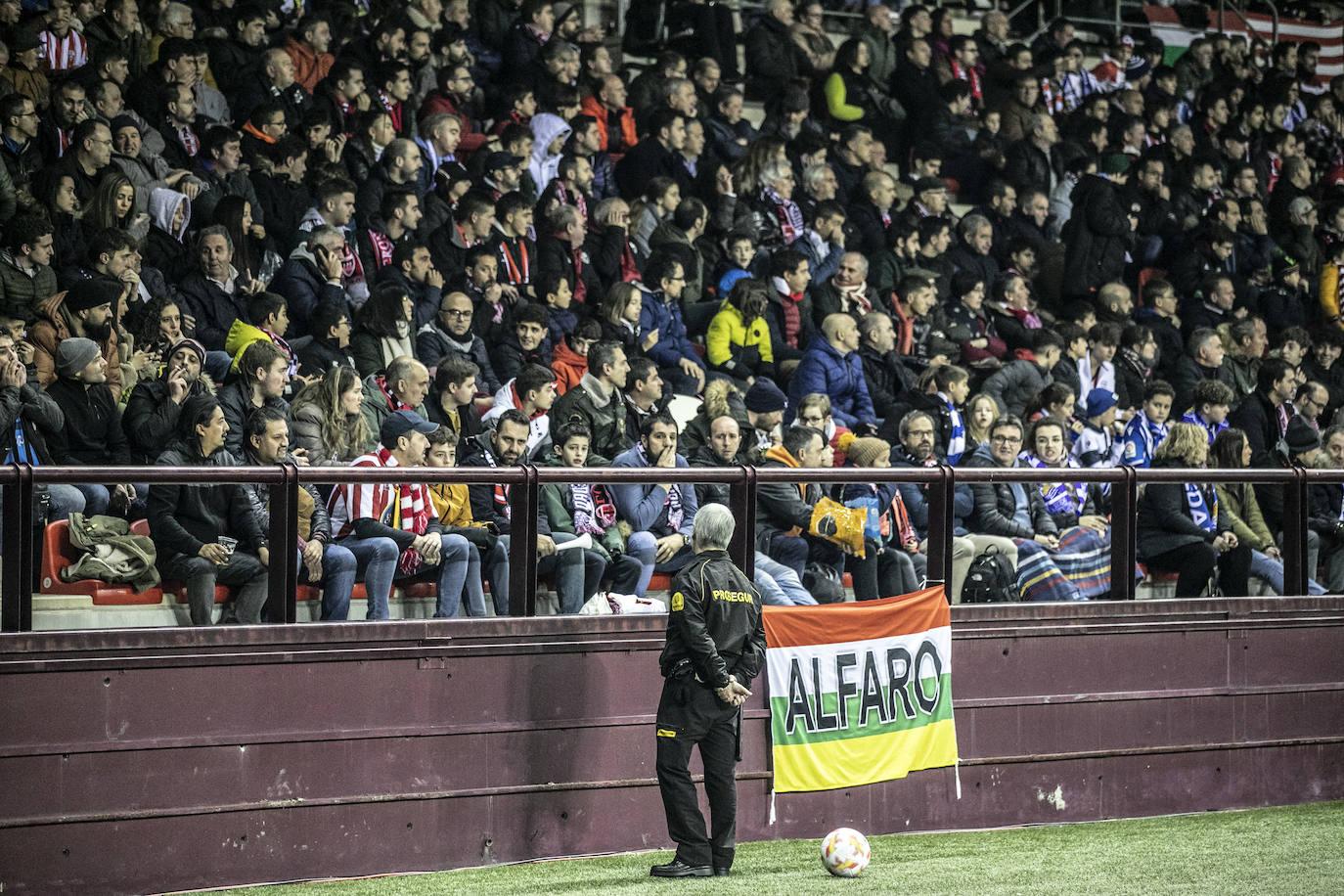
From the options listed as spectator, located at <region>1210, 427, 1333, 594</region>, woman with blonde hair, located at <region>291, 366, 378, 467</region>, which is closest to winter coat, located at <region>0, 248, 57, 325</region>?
woman with blonde hair, located at <region>291, 366, 378, 467</region>

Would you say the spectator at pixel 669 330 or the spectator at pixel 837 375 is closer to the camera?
the spectator at pixel 669 330

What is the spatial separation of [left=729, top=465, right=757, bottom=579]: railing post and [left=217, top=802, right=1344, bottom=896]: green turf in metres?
1.42

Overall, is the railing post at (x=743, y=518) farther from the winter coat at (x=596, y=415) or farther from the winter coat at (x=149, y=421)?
the winter coat at (x=149, y=421)

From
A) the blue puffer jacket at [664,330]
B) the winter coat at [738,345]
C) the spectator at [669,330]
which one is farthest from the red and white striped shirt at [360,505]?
the winter coat at [738,345]

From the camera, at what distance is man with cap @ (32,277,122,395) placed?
9.50 meters

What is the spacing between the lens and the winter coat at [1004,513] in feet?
30.6

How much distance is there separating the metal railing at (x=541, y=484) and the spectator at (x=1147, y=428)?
2242 mm

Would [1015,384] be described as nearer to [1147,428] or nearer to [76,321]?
[1147,428]

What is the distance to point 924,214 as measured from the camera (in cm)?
1523

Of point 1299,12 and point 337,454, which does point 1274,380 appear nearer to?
point 337,454

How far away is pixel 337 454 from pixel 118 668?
5.37 ft

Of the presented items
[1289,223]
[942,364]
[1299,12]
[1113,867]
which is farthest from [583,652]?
[1299,12]

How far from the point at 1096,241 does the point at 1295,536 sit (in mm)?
6212

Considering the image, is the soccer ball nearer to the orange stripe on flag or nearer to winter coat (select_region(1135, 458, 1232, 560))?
the orange stripe on flag
